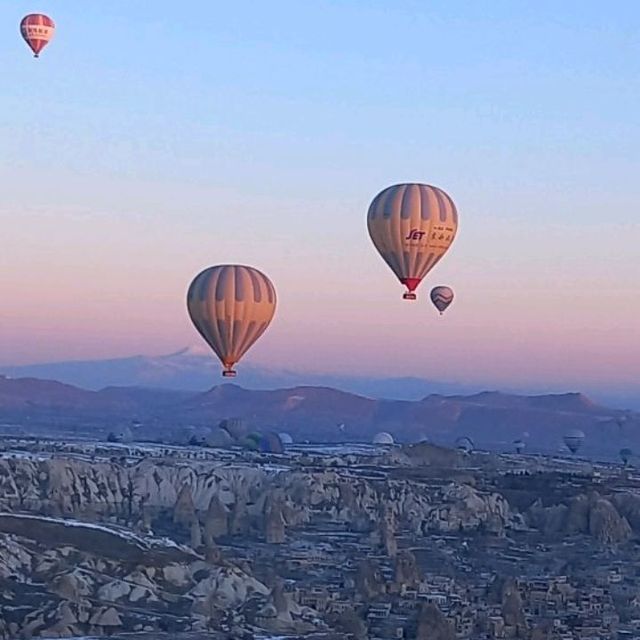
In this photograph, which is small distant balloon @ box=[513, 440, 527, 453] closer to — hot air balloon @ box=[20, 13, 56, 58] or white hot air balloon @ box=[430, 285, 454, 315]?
white hot air balloon @ box=[430, 285, 454, 315]

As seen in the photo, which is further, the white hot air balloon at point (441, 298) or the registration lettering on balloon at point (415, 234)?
the white hot air balloon at point (441, 298)

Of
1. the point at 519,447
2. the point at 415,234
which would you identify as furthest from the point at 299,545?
the point at 519,447

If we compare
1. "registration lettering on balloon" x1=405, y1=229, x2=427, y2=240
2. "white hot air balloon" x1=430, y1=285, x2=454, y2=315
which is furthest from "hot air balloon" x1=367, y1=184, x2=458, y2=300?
"white hot air balloon" x1=430, y1=285, x2=454, y2=315

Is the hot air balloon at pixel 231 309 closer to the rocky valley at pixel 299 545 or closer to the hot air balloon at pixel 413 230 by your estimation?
the hot air balloon at pixel 413 230

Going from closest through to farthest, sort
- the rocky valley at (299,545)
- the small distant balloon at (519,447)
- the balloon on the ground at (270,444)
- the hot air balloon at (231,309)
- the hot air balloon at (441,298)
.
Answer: the rocky valley at (299,545) → the hot air balloon at (231,309) → the hot air balloon at (441,298) → the balloon on the ground at (270,444) → the small distant balloon at (519,447)

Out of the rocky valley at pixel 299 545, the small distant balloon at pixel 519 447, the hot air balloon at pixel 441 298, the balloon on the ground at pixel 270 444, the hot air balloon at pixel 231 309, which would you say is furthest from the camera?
the small distant balloon at pixel 519 447

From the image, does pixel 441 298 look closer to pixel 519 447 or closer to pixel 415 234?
pixel 415 234

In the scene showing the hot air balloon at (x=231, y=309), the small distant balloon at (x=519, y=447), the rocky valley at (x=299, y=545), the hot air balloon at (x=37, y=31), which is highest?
the hot air balloon at (x=37, y=31)

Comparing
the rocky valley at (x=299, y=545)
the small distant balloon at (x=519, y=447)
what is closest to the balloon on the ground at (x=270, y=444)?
the rocky valley at (x=299, y=545)
